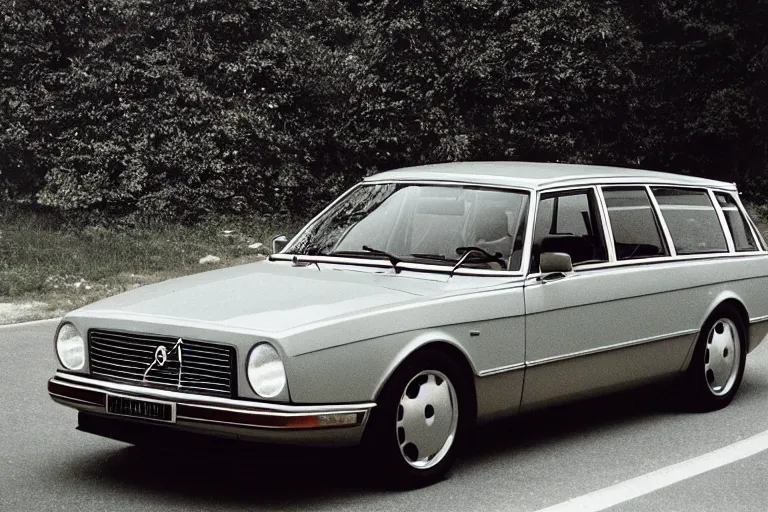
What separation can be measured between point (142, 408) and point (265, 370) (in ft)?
2.05

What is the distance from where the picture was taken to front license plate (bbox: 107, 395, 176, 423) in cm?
567

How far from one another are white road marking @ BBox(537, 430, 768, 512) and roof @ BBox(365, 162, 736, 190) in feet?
5.57

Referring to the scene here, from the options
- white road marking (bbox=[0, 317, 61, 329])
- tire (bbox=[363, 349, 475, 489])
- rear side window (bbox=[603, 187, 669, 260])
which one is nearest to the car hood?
tire (bbox=[363, 349, 475, 489])

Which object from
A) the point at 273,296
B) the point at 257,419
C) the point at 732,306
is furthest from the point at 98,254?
the point at 257,419

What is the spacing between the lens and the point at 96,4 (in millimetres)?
23781

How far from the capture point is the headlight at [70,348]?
6.20 meters

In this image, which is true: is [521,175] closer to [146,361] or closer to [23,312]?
[146,361]

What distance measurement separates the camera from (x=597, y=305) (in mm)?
7148

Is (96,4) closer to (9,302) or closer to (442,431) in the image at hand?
(9,302)

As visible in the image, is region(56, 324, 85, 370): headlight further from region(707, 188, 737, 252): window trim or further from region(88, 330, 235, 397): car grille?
region(707, 188, 737, 252): window trim

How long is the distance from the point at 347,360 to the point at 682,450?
233 centimetres

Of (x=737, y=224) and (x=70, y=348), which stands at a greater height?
(x=737, y=224)

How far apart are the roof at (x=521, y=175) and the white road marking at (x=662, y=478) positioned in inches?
66.9

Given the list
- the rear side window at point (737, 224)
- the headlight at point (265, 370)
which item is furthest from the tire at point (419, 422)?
the rear side window at point (737, 224)
